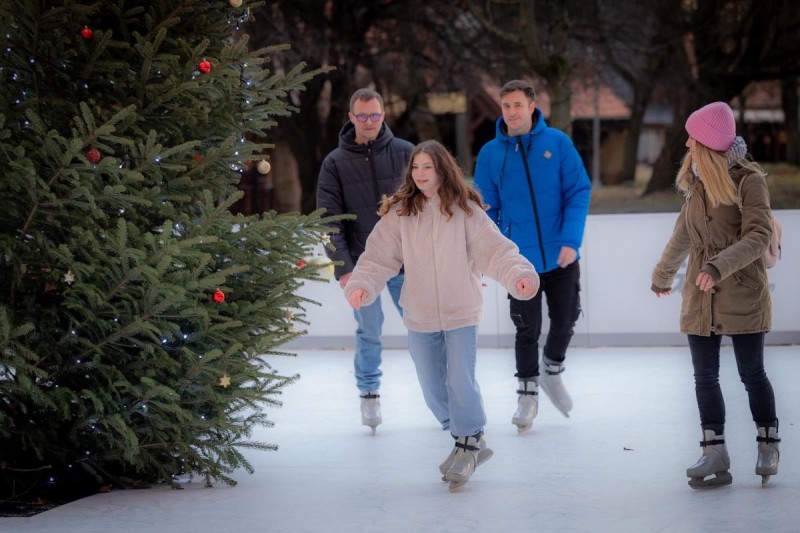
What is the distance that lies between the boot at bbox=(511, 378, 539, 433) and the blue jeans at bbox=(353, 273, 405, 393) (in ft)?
2.83

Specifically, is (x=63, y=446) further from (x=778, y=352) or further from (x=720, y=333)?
(x=778, y=352)

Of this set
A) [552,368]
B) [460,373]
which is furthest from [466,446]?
[552,368]

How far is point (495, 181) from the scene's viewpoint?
24.4 ft

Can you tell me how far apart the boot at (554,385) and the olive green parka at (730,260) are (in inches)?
76.7

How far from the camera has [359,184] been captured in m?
7.56

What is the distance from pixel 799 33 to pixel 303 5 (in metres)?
10.9

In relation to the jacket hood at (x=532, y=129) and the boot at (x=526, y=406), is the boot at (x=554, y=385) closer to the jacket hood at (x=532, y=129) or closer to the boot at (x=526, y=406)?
the boot at (x=526, y=406)

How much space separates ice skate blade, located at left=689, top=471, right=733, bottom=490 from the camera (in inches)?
223

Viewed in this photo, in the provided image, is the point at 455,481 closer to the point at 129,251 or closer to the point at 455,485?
the point at 455,485

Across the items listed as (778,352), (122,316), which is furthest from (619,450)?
(778,352)

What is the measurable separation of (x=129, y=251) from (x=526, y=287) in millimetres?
1714

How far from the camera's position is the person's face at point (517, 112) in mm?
7297

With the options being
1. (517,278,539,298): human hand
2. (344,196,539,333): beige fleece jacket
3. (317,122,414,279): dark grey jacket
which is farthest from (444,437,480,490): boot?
(317,122,414,279): dark grey jacket

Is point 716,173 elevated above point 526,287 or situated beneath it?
elevated above
